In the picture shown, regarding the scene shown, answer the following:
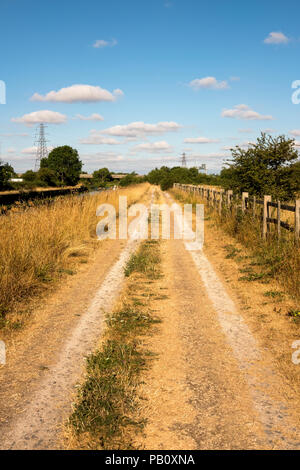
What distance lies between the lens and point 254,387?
382cm

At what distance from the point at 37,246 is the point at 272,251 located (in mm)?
5398

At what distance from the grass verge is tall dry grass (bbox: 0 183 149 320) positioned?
1.82 meters

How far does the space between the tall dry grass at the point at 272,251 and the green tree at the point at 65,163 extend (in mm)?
92377

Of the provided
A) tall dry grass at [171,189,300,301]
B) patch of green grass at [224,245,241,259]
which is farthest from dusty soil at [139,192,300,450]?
patch of green grass at [224,245,241,259]

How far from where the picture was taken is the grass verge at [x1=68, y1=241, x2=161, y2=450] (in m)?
3.04

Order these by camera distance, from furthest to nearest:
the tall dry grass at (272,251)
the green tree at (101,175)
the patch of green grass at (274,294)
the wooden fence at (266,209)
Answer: the green tree at (101,175)
the wooden fence at (266,209)
the tall dry grass at (272,251)
the patch of green grass at (274,294)

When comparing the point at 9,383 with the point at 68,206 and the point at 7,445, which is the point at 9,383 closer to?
the point at 7,445

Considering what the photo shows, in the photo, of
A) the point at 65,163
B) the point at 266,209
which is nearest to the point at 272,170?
the point at 266,209

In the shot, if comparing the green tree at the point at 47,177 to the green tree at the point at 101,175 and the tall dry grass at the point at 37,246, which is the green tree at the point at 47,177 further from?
the tall dry grass at the point at 37,246

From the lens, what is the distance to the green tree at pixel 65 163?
10206cm

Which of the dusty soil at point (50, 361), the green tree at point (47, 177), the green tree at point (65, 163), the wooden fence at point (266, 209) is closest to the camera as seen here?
the dusty soil at point (50, 361)

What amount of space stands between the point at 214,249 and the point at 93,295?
224 inches

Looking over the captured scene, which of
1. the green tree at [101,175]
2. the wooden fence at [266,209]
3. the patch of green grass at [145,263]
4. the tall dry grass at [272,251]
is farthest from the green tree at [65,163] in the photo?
the patch of green grass at [145,263]

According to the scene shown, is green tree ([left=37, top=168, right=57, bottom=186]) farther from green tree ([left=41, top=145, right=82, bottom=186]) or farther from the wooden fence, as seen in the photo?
the wooden fence
